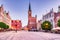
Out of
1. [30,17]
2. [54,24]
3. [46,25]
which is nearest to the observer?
[46,25]

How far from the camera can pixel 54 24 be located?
264 feet

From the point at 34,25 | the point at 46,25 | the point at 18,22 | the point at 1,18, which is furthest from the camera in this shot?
the point at 18,22

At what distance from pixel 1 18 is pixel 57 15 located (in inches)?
1203

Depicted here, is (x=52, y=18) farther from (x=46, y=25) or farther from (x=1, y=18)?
(x=1, y=18)

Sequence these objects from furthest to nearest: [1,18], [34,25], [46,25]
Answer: [34,25] → [1,18] → [46,25]

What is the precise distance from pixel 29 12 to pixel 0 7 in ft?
177

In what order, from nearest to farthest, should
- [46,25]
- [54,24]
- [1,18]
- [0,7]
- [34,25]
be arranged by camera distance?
[46,25] < [54,24] < [1,18] < [0,7] < [34,25]

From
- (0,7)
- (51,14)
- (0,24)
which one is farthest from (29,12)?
(0,24)

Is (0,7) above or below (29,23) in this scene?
above

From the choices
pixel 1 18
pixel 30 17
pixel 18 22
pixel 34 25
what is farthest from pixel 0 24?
pixel 18 22

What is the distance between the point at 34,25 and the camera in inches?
5536

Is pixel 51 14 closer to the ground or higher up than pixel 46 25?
higher up

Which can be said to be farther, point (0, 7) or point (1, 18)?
point (0, 7)

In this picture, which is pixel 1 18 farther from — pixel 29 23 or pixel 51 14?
pixel 29 23
